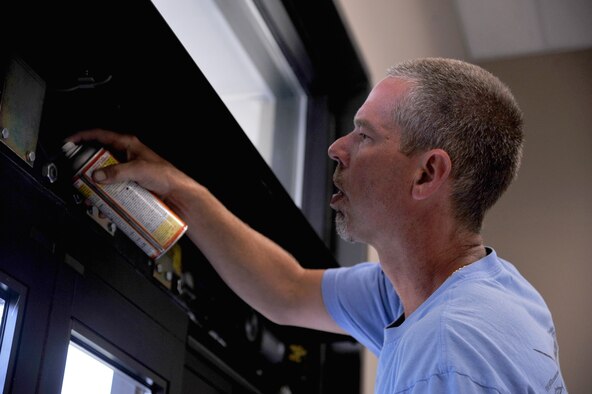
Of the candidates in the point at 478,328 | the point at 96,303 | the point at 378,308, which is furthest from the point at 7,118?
the point at 378,308

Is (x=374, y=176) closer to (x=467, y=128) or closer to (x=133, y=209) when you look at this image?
(x=467, y=128)

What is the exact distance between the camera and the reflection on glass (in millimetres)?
1229

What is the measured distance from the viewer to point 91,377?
128 centimetres

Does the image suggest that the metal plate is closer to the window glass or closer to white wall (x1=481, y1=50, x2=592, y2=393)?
the window glass

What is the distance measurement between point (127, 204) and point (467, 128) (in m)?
0.61

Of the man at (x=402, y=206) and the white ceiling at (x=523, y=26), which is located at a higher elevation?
the white ceiling at (x=523, y=26)

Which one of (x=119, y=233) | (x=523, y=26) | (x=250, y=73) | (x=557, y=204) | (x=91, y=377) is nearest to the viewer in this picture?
(x=91, y=377)

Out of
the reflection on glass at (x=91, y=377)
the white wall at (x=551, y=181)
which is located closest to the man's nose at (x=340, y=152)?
the reflection on glass at (x=91, y=377)

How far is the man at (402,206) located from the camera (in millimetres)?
1400

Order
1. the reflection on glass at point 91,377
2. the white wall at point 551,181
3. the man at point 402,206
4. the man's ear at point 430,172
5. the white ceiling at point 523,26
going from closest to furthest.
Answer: the reflection on glass at point 91,377
the man at point 402,206
the man's ear at point 430,172
the white wall at point 551,181
the white ceiling at point 523,26

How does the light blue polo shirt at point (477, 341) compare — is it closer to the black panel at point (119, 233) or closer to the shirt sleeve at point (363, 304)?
the shirt sleeve at point (363, 304)

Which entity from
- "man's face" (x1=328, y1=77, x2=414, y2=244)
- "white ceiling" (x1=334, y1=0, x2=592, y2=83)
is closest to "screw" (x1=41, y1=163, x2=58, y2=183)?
"man's face" (x1=328, y1=77, x2=414, y2=244)

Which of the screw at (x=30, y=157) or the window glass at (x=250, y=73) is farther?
the window glass at (x=250, y=73)

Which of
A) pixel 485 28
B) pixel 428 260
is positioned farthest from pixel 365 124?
pixel 485 28
